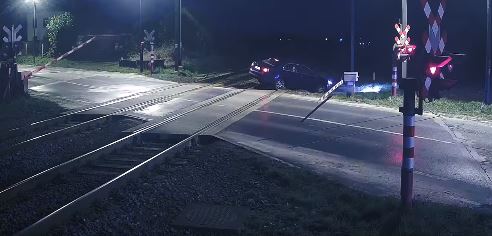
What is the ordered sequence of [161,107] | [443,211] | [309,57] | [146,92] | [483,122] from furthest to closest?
[309,57]
[146,92]
[161,107]
[483,122]
[443,211]

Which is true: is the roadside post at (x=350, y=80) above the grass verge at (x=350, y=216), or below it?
above

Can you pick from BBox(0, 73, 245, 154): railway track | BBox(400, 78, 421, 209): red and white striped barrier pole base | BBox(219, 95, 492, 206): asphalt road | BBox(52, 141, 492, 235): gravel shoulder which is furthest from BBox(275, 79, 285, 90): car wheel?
BBox(400, 78, 421, 209): red and white striped barrier pole base

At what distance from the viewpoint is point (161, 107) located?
758 inches

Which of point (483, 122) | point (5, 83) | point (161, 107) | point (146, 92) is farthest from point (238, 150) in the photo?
point (146, 92)

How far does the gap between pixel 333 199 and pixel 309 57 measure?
3459cm

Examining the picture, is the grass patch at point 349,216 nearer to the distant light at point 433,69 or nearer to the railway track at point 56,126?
the distant light at point 433,69

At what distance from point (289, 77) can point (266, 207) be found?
767 inches

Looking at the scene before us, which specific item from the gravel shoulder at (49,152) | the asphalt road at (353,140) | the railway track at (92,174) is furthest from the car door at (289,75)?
Result: the railway track at (92,174)

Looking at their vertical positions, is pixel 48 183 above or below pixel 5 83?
below

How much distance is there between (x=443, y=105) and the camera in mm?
21031

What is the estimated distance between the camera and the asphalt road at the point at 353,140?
9664 mm

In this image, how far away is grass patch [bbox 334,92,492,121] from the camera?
19.2 meters

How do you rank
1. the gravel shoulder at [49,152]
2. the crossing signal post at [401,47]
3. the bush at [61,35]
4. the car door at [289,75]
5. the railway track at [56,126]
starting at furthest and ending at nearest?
the bush at [61,35]
the car door at [289,75]
the railway track at [56,126]
the gravel shoulder at [49,152]
the crossing signal post at [401,47]

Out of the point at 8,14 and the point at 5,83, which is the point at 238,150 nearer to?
the point at 5,83
